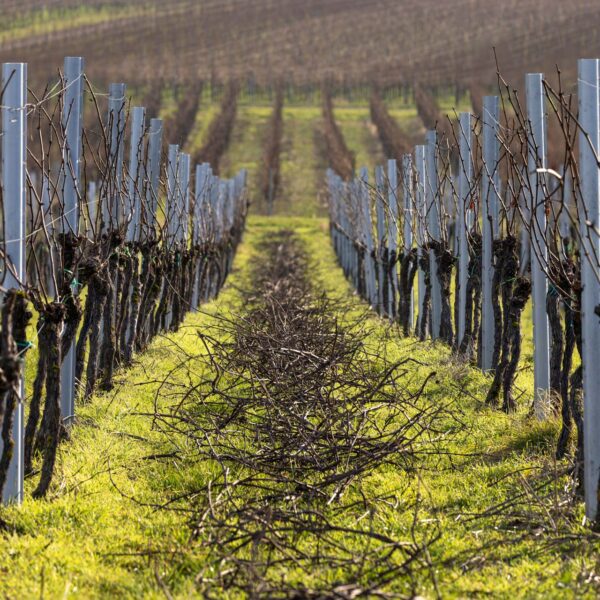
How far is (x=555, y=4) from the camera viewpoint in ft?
229

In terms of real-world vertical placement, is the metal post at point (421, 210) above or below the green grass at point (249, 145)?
below

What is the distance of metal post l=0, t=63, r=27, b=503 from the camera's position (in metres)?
4.83

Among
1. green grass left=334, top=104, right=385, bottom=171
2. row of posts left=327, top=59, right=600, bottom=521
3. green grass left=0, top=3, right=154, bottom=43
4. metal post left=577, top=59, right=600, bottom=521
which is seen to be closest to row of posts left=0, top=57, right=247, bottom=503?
row of posts left=327, top=59, right=600, bottom=521

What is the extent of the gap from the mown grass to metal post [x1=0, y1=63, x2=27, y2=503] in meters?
0.31

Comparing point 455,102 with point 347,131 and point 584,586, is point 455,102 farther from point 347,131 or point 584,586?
point 584,586

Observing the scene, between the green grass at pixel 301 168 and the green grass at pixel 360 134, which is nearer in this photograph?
the green grass at pixel 301 168

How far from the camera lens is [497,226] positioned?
7.75 metres

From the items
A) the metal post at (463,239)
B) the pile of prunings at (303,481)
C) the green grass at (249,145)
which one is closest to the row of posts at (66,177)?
the pile of prunings at (303,481)

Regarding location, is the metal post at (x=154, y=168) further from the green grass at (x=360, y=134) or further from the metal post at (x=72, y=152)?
the green grass at (x=360, y=134)

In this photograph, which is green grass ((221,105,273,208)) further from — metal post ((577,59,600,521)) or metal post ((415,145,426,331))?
metal post ((577,59,600,521))

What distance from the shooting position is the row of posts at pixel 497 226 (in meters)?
4.58

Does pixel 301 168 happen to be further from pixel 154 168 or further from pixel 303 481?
pixel 303 481

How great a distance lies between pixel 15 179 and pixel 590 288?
285 cm

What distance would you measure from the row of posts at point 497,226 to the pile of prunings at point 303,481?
86 centimetres
